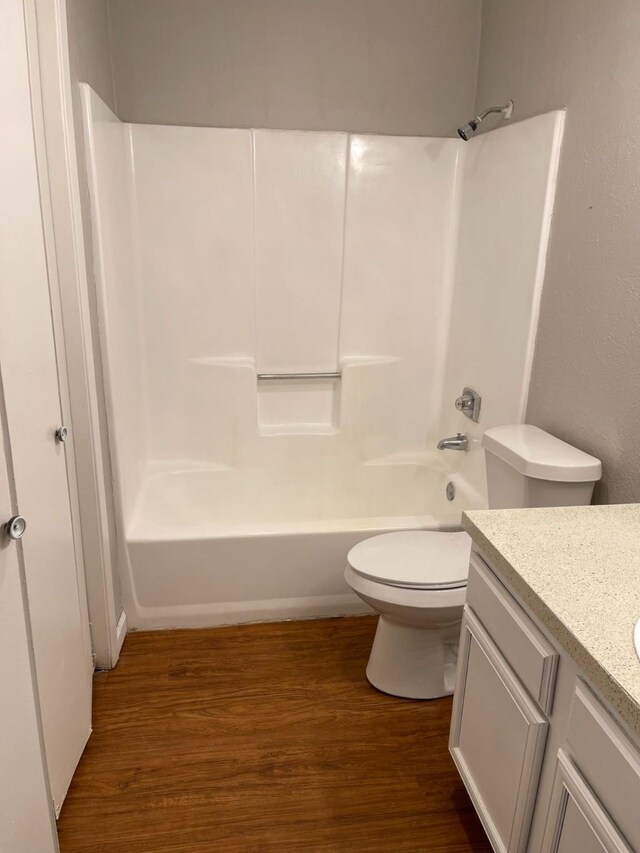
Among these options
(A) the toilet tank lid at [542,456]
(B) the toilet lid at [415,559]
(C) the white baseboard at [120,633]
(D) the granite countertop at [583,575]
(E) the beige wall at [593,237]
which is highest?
(E) the beige wall at [593,237]

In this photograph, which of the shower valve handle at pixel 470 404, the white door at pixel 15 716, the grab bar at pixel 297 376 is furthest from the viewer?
the grab bar at pixel 297 376

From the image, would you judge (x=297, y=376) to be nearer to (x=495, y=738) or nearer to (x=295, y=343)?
(x=295, y=343)

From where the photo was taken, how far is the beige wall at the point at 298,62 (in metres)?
2.37

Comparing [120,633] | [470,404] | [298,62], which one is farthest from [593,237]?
[120,633]

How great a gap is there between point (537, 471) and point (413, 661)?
0.74m

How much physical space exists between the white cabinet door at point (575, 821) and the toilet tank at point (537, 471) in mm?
776

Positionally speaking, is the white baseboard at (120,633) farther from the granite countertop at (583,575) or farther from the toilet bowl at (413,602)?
the granite countertop at (583,575)

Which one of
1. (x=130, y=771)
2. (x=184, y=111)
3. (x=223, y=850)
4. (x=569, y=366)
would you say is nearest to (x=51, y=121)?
(x=184, y=111)

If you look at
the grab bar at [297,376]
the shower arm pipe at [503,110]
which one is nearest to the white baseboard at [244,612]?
the grab bar at [297,376]

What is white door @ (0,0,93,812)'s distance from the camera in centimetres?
117

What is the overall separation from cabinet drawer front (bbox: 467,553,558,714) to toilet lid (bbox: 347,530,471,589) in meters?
0.40

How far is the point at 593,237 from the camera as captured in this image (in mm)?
1750

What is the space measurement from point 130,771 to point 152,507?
3.58ft

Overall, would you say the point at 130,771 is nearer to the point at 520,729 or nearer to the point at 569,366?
the point at 520,729
